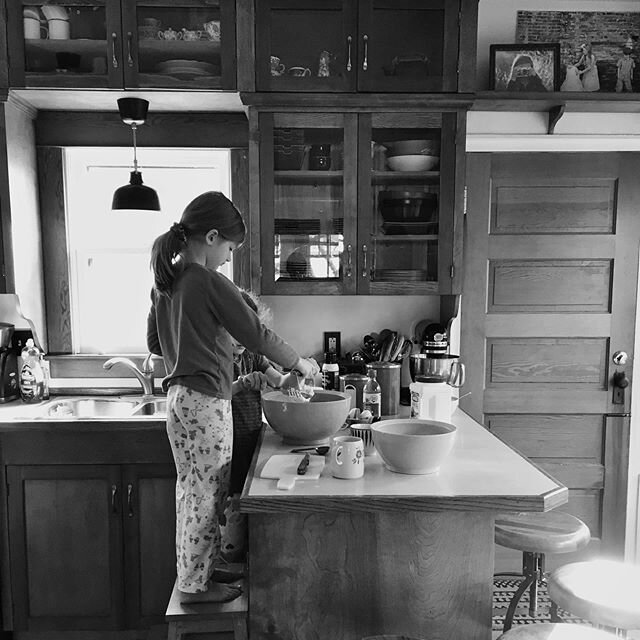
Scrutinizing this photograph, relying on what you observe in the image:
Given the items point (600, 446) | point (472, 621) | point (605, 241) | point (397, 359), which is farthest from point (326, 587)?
point (605, 241)

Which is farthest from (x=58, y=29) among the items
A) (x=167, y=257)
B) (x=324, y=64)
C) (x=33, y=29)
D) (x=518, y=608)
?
(x=518, y=608)

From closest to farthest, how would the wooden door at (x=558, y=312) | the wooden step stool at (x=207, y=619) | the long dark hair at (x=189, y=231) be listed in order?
the wooden step stool at (x=207, y=619) → the long dark hair at (x=189, y=231) → the wooden door at (x=558, y=312)

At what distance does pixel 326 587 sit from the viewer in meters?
1.48

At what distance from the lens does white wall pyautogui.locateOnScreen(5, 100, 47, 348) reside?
2.40m

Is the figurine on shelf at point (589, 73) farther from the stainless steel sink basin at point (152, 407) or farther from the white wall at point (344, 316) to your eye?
the stainless steel sink basin at point (152, 407)

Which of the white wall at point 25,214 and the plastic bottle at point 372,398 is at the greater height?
the white wall at point 25,214

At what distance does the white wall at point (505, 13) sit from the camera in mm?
2670

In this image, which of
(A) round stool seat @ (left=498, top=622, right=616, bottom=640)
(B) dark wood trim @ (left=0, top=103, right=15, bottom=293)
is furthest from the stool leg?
(B) dark wood trim @ (left=0, top=103, right=15, bottom=293)

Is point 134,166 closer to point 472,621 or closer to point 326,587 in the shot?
point 326,587

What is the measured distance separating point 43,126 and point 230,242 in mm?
1396

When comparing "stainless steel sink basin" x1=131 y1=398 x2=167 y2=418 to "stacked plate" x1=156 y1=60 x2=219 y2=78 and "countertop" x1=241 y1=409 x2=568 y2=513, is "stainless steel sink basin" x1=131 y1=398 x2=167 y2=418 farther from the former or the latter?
"stacked plate" x1=156 y1=60 x2=219 y2=78

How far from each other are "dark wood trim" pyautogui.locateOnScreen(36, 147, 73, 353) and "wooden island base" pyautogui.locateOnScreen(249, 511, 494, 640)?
1.71m

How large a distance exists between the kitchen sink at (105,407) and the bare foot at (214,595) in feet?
2.93

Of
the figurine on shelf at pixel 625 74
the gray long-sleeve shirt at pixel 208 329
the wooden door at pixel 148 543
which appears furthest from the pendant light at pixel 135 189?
the figurine on shelf at pixel 625 74
